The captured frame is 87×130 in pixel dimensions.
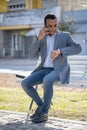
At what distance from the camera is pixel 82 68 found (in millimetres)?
7535

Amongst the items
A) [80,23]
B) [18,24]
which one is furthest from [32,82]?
[18,24]

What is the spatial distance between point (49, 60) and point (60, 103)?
5.88 ft

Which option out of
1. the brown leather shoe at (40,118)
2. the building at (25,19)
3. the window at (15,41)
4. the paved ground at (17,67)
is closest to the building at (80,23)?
the building at (25,19)

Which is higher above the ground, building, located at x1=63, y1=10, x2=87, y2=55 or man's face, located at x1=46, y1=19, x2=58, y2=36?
man's face, located at x1=46, y1=19, x2=58, y2=36

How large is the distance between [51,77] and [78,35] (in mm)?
31357

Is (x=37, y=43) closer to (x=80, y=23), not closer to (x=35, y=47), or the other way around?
(x=35, y=47)

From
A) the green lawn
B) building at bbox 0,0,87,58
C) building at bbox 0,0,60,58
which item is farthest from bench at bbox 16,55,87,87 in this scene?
building at bbox 0,0,60,58

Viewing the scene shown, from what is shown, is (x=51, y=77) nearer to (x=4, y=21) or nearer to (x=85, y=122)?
(x=85, y=122)

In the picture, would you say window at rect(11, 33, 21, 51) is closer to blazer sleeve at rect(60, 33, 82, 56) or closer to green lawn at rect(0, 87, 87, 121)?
green lawn at rect(0, 87, 87, 121)

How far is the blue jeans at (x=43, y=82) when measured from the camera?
5.73 metres

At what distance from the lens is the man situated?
5793mm

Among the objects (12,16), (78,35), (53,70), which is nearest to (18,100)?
(53,70)

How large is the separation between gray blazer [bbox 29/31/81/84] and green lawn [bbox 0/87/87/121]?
83 cm

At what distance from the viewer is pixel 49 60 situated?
19.7 feet
